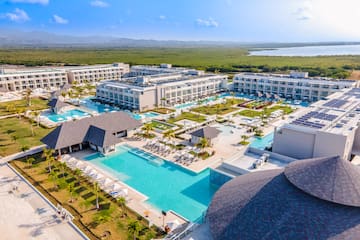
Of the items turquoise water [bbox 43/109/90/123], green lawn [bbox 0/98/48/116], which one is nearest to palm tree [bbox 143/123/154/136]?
turquoise water [bbox 43/109/90/123]

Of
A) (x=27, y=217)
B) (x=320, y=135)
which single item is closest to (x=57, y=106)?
(x=27, y=217)

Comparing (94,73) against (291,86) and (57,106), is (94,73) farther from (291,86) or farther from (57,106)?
(291,86)

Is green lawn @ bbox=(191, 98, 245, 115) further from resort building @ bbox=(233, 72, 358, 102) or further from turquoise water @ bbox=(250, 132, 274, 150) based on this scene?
turquoise water @ bbox=(250, 132, 274, 150)

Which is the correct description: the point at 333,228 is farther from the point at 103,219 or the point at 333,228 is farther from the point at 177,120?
the point at 177,120

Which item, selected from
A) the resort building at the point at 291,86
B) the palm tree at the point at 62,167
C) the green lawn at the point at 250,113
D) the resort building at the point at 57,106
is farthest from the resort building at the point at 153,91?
the palm tree at the point at 62,167

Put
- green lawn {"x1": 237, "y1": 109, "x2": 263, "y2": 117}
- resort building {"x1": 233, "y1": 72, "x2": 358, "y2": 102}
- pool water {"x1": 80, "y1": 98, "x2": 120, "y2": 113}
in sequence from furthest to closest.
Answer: resort building {"x1": 233, "y1": 72, "x2": 358, "y2": 102} < pool water {"x1": 80, "y1": 98, "x2": 120, "y2": 113} < green lawn {"x1": 237, "y1": 109, "x2": 263, "y2": 117}

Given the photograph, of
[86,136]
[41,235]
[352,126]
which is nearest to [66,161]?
[86,136]
